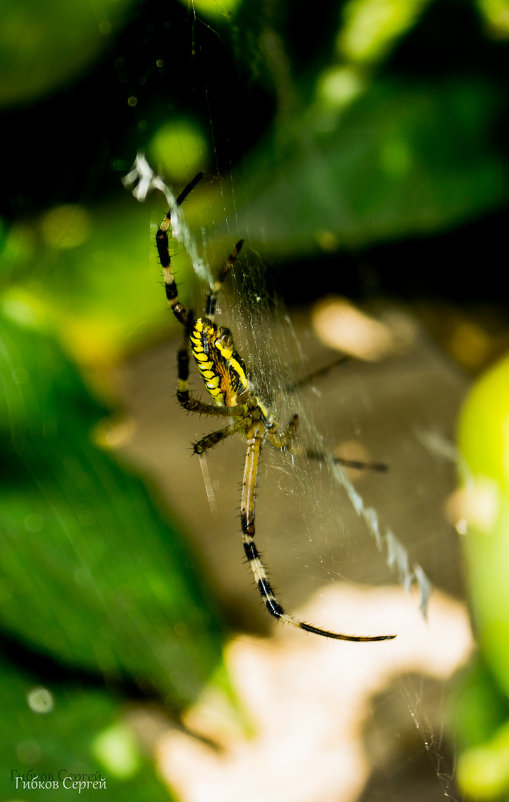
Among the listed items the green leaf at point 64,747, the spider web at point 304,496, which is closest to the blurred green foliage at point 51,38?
the spider web at point 304,496

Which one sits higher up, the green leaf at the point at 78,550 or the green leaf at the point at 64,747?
the green leaf at the point at 78,550

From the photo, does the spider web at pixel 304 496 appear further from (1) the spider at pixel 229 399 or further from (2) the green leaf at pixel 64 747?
(2) the green leaf at pixel 64 747

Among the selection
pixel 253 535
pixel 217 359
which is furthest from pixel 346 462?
pixel 217 359

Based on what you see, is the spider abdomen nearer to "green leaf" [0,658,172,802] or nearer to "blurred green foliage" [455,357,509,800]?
"blurred green foliage" [455,357,509,800]

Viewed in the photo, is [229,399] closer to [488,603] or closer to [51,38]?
[488,603]

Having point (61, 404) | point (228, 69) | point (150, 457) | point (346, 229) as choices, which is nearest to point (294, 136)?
point (346, 229)

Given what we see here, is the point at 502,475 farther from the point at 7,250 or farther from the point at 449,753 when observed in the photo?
the point at 7,250

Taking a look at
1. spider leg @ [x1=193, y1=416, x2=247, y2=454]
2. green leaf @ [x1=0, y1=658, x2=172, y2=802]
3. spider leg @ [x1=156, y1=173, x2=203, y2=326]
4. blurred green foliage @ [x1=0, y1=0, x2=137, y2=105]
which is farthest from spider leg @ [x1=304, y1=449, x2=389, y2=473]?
blurred green foliage @ [x1=0, y1=0, x2=137, y2=105]

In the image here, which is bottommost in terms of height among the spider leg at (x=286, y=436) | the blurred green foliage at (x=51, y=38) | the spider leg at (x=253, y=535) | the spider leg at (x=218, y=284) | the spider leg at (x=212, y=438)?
the spider leg at (x=253, y=535)
